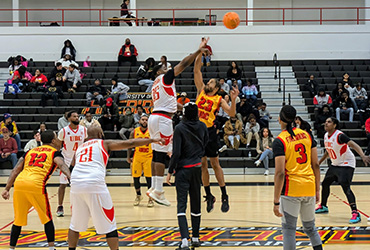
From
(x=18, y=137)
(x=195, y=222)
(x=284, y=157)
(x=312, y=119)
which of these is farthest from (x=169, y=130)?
(x=312, y=119)

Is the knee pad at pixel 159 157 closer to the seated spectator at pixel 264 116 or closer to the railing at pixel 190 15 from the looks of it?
the seated spectator at pixel 264 116

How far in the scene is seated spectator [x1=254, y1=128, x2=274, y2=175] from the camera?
59.1ft

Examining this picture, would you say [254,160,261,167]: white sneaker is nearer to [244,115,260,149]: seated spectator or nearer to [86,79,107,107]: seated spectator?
[244,115,260,149]: seated spectator

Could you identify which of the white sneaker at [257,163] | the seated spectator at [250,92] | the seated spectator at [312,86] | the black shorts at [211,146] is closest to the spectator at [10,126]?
the white sneaker at [257,163]

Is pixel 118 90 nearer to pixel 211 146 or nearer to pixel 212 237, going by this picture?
pixel 211 146

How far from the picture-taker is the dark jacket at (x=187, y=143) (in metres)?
8.07

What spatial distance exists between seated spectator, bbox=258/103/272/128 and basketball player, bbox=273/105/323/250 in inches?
506

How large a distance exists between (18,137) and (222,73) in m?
8.65

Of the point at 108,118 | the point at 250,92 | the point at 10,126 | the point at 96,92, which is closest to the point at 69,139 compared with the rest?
the point at 10,126

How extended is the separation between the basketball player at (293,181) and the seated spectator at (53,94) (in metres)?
15.8

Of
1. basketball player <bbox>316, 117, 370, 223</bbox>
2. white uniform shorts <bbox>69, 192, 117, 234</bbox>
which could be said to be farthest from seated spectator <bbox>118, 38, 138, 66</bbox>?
white uniform shorts <bbox>69, 192, 117, 234</bbox>

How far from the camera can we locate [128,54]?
2456 cm

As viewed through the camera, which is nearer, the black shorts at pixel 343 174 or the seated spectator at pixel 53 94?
the black shorts at pixel 343 174

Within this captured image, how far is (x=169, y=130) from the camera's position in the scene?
28.9 feet
